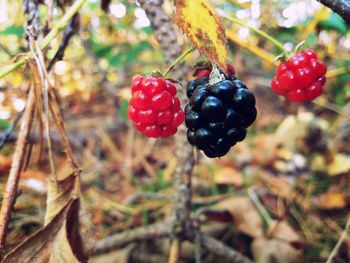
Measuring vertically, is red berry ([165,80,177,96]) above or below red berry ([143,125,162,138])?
above

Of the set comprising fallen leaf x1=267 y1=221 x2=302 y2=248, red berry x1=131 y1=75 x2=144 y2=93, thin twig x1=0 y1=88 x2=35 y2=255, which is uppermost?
red berry x1=131 y1=75 x2=144 y2=93

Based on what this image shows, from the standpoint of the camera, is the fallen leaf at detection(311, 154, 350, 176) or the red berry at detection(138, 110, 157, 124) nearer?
the red berry at detection(138, 110, 157, 124)

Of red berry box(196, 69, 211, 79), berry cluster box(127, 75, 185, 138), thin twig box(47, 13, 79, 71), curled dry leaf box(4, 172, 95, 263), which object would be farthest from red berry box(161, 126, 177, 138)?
thin twig box(47, 13, 79, 71)

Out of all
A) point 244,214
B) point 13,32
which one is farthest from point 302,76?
point 13,32

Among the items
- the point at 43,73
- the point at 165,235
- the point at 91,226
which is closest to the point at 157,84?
the point at 43,73

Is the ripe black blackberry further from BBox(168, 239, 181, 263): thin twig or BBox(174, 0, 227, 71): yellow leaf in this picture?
BBox(168, 239, 181, 263): thin twig

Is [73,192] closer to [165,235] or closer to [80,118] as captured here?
[165,235]

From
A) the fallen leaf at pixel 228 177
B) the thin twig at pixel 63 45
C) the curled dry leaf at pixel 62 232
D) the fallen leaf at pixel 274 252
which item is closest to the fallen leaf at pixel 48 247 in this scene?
the curled dry leaf at pixel 62 232
